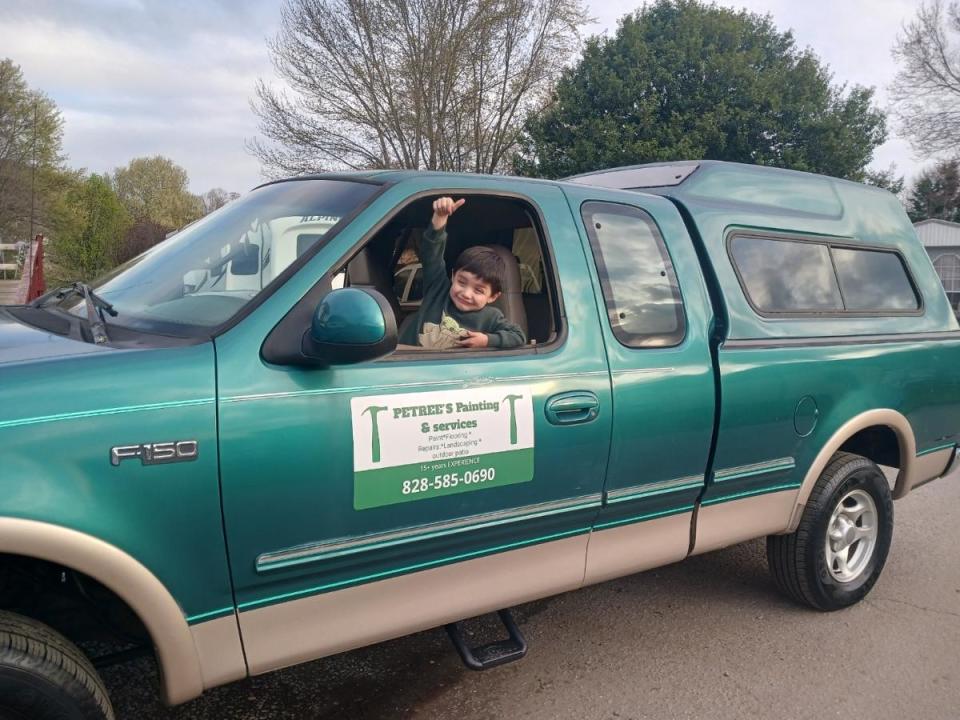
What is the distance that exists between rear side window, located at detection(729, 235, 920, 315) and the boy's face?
3.96 feet

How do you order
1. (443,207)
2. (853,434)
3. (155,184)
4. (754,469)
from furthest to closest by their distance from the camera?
(155,184)
(853,434)
(754,469)
(443,207)

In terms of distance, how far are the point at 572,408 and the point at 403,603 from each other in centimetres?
86

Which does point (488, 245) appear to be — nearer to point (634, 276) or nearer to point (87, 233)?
point (634, 276)

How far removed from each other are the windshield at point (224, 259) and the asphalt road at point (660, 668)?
5.05 feet

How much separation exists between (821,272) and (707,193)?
0.76 metres

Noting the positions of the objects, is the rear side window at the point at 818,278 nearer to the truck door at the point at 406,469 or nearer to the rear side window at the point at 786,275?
the rear side window at the point at 786,275

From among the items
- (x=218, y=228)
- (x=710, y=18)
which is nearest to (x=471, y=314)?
(x=218, y=228)

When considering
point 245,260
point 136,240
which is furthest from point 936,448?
point 136,240

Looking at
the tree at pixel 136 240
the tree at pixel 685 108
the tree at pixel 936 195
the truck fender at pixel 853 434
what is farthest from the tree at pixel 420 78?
the tree at pixel 936 195

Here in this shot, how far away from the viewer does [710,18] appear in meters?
21.2

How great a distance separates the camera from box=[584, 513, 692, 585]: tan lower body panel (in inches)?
116

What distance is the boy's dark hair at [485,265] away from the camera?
297 centimetres

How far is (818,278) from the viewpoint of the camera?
12.5ft

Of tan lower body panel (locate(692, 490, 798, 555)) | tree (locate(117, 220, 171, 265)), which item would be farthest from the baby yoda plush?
tree (locate(117, 220, 171, 265))
